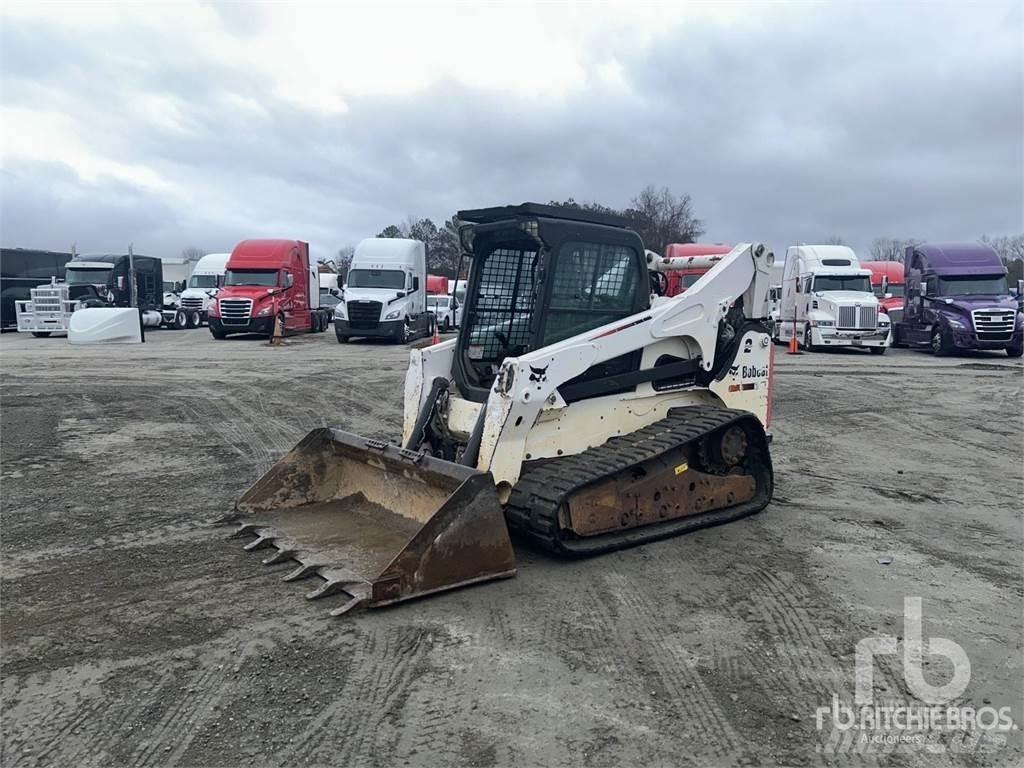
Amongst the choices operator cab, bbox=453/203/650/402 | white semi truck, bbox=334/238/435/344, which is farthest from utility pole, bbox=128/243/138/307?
operator cab, bbox=453/203/650/402

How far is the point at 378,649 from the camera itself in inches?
156

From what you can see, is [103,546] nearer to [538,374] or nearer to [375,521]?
[375,521]

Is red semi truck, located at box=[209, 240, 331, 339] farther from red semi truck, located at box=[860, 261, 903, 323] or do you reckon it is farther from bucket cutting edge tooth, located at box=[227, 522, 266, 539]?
bucket cutting edge tooth, located at box=[227, 522, 266, 539]

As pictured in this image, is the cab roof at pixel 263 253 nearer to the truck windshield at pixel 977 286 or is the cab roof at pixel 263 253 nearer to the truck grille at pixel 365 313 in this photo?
the truck grille at pixel 365 313

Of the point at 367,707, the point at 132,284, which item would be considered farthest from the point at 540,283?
the point at 132,284

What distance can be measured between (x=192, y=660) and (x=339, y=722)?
0.94 metres

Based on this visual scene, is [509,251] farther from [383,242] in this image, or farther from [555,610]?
[383,242]

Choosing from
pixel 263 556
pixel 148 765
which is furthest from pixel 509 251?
pixel 148 765

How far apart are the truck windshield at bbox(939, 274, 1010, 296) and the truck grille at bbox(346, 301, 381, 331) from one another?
50.8ft

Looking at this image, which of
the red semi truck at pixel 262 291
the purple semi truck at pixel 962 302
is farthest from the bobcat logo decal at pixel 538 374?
the red semi truck at pixel 262 291

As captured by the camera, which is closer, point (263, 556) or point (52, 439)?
point (263, 556)

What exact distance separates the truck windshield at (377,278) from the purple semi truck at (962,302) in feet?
48.5

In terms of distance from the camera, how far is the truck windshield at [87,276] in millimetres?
29578

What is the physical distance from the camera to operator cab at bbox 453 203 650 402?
587 cm
